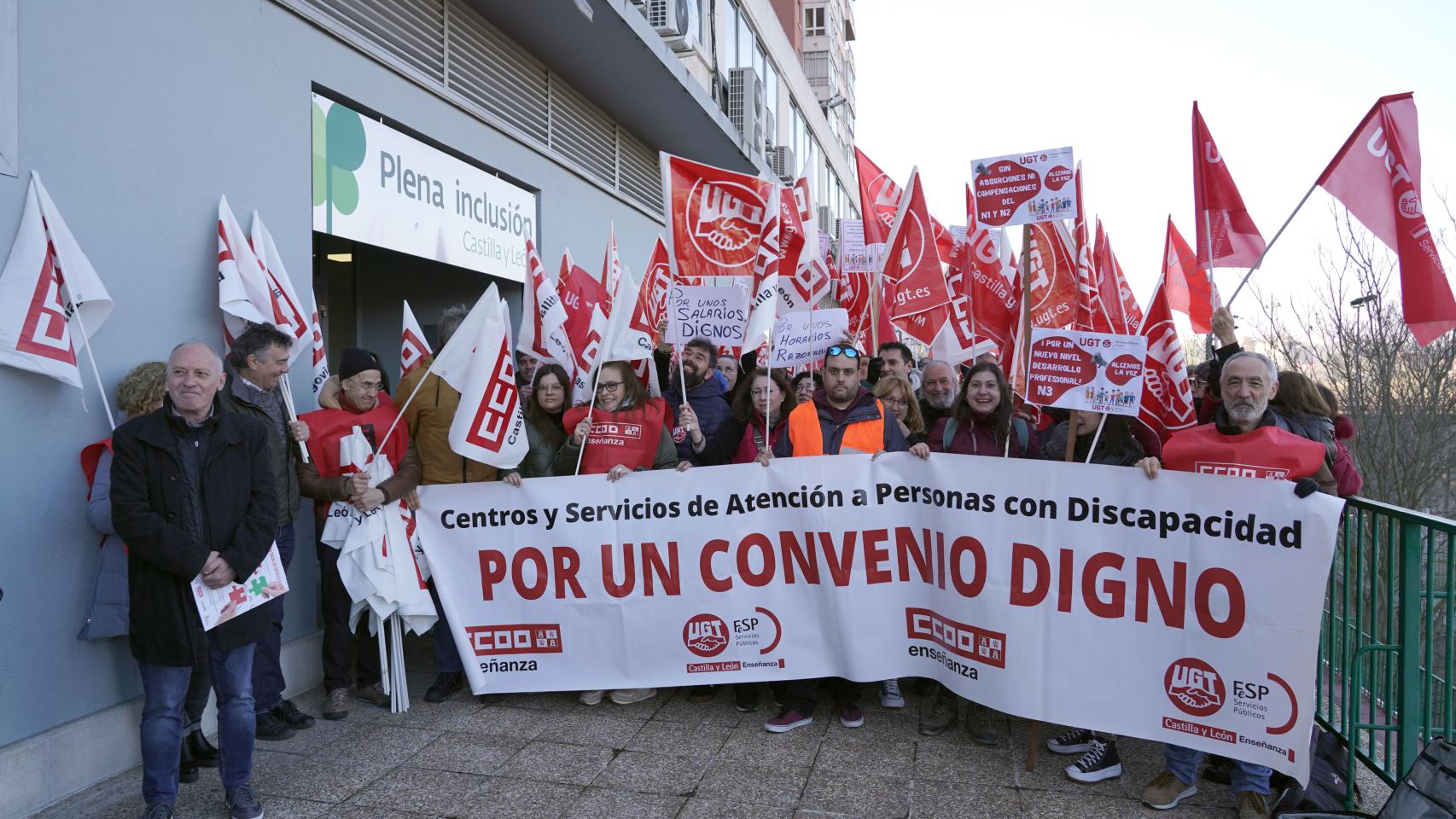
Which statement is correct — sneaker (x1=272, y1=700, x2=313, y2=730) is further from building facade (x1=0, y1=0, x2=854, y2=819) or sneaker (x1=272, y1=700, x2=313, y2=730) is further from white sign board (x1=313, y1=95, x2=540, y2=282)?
white sign board (x1=313, y1=95, x2=540, y2=282)

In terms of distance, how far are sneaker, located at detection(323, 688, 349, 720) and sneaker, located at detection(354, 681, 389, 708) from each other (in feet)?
0.34

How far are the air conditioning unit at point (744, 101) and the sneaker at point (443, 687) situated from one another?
11.5 metres

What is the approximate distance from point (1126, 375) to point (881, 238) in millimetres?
4727

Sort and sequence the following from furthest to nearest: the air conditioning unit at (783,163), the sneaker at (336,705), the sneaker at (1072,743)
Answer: the air conditioning unit at (783,163) → the sneaker at (336,705) → the sneaker at (1072,743)

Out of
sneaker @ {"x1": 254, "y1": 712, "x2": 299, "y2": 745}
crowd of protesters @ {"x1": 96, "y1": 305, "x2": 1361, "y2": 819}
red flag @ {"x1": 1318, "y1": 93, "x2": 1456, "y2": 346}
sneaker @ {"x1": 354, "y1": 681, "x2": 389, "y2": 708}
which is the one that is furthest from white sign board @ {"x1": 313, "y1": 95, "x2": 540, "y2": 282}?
red flag @ {"x1": 1318, "y1": 93, "x2": 1456, "y2": 346}

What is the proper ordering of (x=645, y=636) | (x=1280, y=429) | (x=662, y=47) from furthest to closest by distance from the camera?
(x=662, y=47)
(x=645, y=636)
(x=1280, y=429)

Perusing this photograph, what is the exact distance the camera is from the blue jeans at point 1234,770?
3.84 m

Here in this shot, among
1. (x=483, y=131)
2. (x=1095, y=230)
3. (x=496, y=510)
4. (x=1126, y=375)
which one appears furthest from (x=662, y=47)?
(x=1126, y=375)

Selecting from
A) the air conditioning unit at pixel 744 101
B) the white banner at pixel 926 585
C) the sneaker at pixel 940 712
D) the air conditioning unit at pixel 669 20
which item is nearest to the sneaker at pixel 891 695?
the sneaker at pixel 940 712

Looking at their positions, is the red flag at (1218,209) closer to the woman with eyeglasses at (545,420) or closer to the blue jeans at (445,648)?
the woman with eyeglasses at (545,420)

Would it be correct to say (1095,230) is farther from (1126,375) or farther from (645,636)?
(645,636)

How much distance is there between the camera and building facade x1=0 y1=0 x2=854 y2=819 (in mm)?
3924

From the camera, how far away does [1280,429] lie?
4000 mm

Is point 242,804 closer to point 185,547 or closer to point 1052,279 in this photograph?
point 185,547
